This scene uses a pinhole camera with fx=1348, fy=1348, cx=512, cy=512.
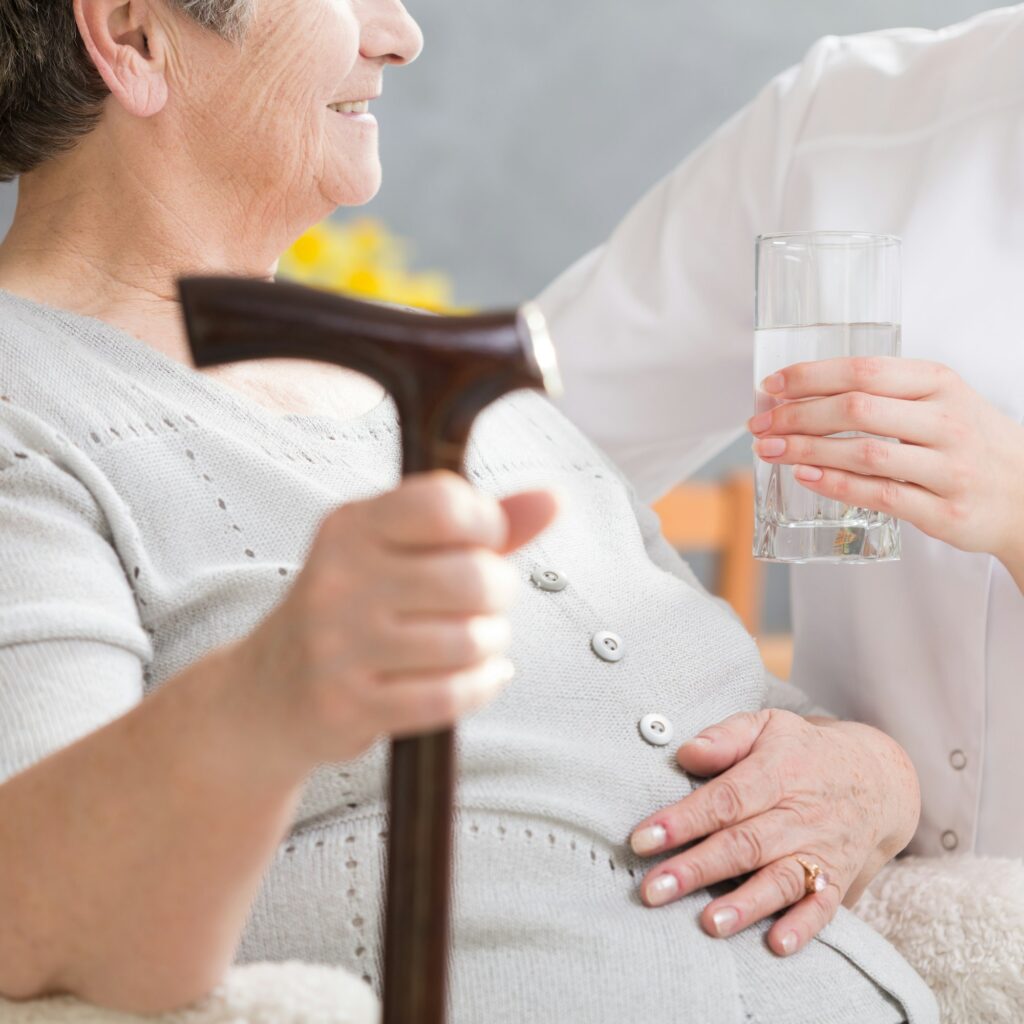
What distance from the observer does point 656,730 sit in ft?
3.32

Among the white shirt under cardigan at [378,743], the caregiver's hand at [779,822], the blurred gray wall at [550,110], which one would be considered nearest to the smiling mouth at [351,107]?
the white shirt under cardigan at [378,743]

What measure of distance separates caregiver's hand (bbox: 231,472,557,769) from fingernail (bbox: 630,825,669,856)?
0.50m

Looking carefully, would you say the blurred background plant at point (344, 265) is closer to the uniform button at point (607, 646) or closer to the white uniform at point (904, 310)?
the white uniform at point (904, 310)

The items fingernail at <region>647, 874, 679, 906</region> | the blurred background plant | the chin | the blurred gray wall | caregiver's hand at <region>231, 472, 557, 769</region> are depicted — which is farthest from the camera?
the blurred gray wall

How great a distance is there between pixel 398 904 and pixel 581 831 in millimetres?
474

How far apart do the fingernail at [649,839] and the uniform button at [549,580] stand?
199 mm

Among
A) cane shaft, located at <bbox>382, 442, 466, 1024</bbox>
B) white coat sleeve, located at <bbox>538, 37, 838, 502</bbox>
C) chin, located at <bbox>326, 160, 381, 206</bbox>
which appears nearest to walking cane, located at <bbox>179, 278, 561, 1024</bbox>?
cane shaft, located at <bbox>382, 442, 466, 1024</bbox>

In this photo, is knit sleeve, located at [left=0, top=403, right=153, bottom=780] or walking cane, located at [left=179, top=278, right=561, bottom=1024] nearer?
walking cane, located at [left=179, top=278, right=561, bottom=1024]

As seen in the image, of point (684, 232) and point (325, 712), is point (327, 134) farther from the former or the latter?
point (325, 712)

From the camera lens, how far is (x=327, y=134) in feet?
3.70

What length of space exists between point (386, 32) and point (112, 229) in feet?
0.96

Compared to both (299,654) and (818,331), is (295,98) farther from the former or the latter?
(299,654)

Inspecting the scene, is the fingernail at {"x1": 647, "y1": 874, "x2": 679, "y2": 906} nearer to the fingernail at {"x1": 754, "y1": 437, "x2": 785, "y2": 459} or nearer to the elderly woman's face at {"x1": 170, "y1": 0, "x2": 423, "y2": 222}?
the fingernail at {"x1": 754, "y1": 437, "x2": 785, "y2": 459}

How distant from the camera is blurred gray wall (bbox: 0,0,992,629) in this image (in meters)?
3.32
